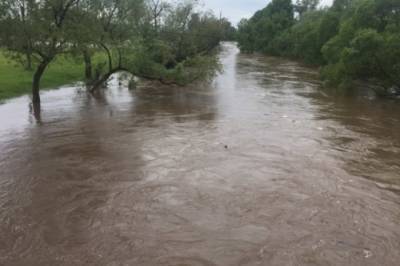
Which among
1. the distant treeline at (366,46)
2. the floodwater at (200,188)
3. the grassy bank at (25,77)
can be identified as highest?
the distant treeline at (366,46)

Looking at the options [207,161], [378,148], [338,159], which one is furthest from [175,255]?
[378,148]

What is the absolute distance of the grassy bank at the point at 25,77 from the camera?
25812 millimetres

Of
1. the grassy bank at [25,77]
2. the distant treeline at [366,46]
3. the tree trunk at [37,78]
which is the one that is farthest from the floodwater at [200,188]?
the grassy bank at [25,77]

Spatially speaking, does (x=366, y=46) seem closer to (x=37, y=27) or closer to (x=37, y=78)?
(x=37, y=27)

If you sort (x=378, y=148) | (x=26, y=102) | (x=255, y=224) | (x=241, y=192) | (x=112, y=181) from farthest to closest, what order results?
(x=26, y=102), (x=378, y=148), (x=112, y=181), (x=241, y=192), (x=255, y=224)

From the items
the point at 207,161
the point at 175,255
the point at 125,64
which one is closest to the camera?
the point at 175,255

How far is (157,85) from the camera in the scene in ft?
104

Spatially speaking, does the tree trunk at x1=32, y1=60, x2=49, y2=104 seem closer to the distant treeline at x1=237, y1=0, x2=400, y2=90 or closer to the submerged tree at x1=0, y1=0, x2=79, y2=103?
the submerged tree at x1=0, y1=0, x2=79, y2=103

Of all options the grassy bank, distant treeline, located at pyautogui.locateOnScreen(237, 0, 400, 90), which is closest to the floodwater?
distant treeline, located at pyautogui.locateOnScreen(237, 0, 400, 90)

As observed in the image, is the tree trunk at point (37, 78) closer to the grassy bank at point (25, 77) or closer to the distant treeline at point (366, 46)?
the grassy bank at point (25, 77)

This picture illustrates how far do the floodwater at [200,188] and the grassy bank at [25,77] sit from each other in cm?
574

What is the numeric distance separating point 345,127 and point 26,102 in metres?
16.8

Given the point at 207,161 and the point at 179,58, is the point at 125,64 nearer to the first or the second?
the point at 179,58

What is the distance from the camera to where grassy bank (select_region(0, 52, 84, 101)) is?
2581cm
